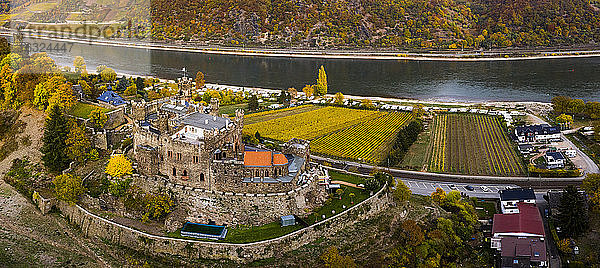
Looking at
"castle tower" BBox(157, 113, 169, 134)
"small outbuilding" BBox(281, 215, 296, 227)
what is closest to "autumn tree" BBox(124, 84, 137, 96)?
"castle tower" BBox(157, 113, 169, 134)

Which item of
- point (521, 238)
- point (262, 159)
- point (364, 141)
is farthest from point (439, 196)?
point (364, 141)

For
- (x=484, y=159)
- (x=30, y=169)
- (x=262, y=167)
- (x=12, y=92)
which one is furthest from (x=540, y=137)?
(x=12, y=92)

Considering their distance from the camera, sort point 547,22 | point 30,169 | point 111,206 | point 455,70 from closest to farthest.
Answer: point 111,206 → point 30,169 → point 455,70 → point 547,22

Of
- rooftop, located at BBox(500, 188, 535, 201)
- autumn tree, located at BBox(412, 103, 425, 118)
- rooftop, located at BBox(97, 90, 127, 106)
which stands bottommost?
rooftop, located at BBox(500, 188, 535, 201)

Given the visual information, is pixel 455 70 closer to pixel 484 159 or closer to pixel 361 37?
pixel 361 37

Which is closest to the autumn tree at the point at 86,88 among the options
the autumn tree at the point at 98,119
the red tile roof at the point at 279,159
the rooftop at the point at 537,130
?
the autumn tree at the point at 98,119

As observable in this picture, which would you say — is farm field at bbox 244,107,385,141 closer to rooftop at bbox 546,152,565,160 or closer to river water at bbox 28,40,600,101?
river water at bbox 28,40,600,101

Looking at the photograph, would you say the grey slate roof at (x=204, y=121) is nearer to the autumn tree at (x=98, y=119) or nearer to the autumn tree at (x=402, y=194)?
the autumn tree at (x=98, y=119)
